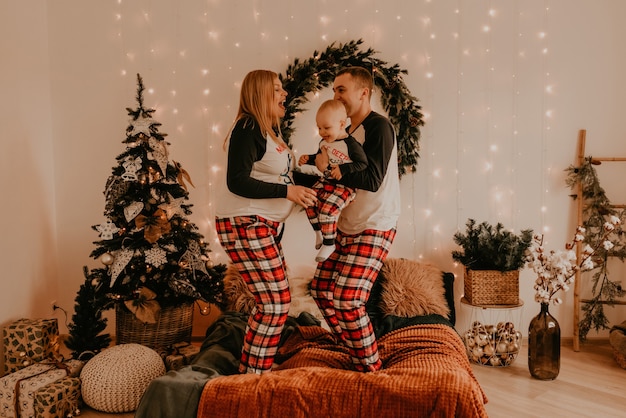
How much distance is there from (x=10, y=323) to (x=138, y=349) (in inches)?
37.1

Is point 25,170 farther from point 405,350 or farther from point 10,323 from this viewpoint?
point 405,350

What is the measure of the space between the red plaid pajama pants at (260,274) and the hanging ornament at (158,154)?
98 cm

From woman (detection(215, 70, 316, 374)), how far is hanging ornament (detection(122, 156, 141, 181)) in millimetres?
983

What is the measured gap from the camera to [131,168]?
310 cm

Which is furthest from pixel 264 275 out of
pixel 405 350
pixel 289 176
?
pixel 405 350

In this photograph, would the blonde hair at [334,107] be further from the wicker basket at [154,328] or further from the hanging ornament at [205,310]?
the hanging ornament at [205,310]

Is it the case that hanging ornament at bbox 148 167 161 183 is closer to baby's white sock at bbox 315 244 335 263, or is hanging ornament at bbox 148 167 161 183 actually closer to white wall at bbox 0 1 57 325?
white wall at bbox 0 1 57 325

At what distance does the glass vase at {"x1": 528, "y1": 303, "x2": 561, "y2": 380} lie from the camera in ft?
10.1

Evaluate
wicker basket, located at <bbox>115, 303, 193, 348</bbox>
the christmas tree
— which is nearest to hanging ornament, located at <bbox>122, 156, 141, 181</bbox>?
the christmas tree

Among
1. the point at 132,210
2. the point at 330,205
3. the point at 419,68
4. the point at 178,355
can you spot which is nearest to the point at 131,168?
the point at 132,210

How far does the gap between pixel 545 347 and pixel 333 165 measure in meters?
1.76

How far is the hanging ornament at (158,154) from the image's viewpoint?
315cm

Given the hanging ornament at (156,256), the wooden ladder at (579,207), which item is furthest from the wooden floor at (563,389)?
the hanging ornament at (156,256)

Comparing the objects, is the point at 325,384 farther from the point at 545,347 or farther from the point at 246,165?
the point at 545,347
